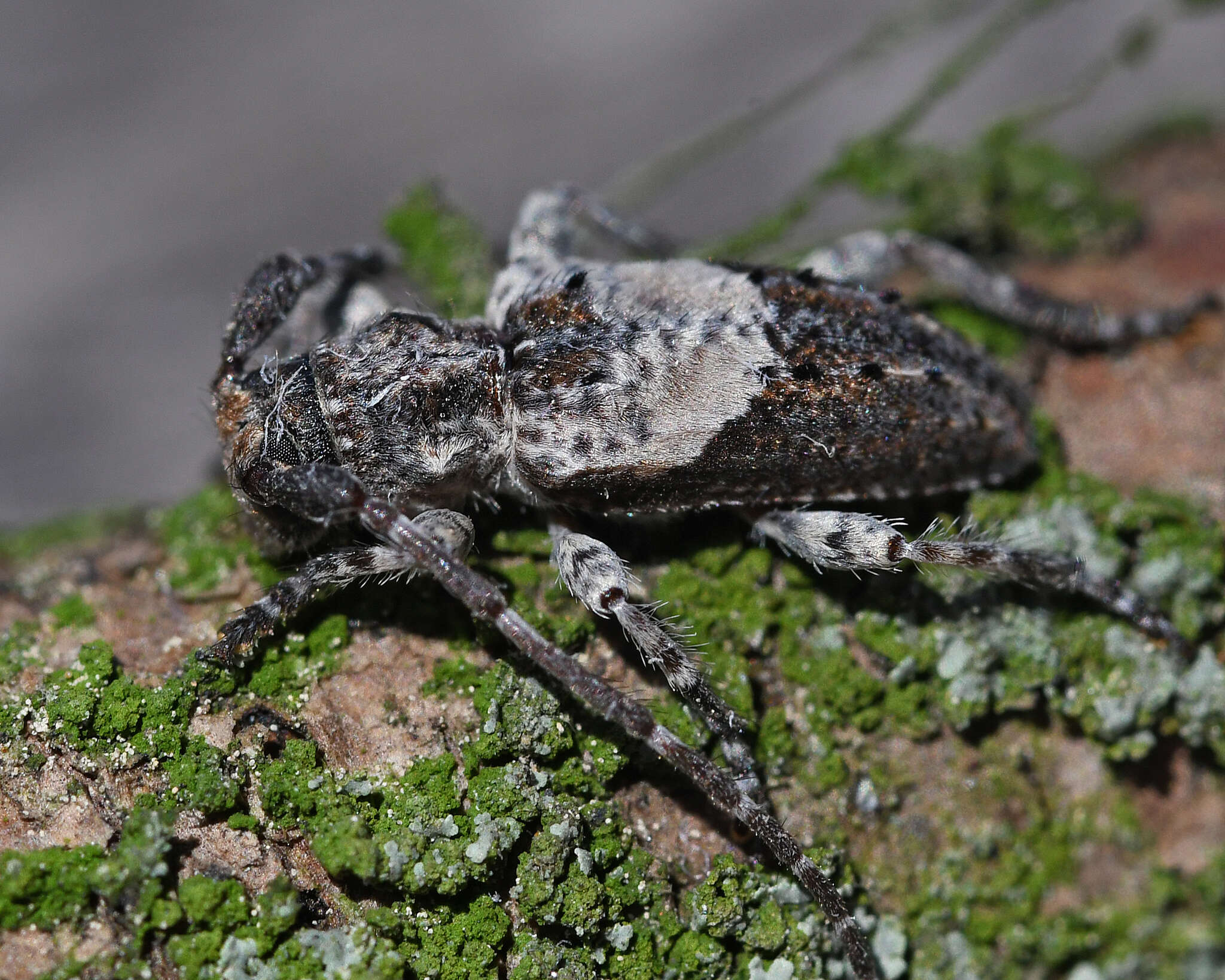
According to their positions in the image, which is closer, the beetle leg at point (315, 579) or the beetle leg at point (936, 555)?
the beetle leg at point (315, 579)

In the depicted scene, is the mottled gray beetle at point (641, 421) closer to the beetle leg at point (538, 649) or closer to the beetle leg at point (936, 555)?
the beetle leg at point (936, 555)

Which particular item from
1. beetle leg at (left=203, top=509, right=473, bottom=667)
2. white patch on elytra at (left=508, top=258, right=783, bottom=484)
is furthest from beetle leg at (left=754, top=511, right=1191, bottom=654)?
beetle leg at (left=203, top=509, right=473, bottom=667)

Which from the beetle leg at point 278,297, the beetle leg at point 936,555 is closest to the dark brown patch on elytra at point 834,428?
the beetle leg at point 936,555

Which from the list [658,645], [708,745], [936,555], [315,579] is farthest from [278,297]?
[936,555]

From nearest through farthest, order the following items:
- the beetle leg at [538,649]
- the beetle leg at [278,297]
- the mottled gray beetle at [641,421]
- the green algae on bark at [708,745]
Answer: the green algae on bark at [708,745], the beetle leg at [538,649], the mottled gray beetle at [641,421], the beetle leg at [278,297]

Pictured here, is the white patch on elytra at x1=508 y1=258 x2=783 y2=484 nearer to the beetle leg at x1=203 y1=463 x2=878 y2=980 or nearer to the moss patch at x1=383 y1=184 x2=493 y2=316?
the beetle leg at x1=203 y1=463 x2=878 y2=980

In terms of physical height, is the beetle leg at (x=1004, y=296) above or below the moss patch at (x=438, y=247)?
below

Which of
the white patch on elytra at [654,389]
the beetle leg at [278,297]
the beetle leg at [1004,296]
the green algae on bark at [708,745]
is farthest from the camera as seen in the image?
the beetle leg at [1004,296]
